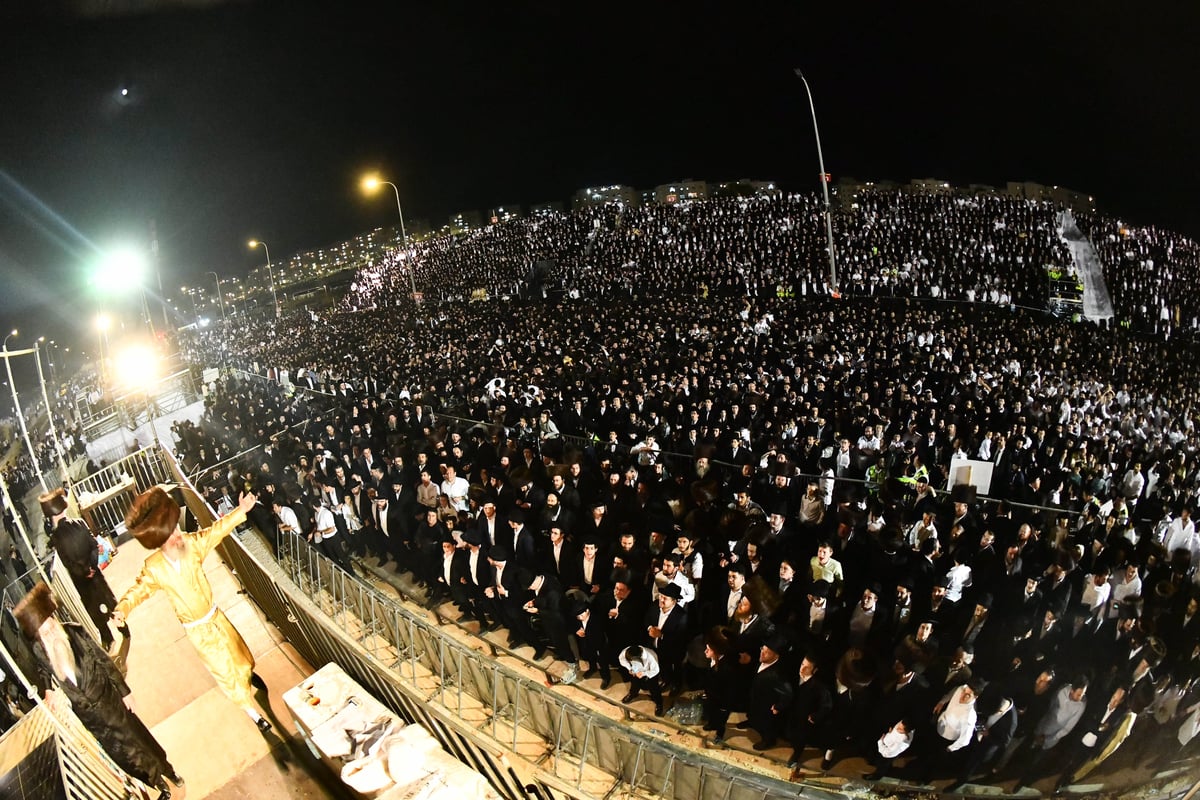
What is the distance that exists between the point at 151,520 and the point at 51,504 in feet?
8.05

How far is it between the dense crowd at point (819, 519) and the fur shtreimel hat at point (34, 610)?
153 inches

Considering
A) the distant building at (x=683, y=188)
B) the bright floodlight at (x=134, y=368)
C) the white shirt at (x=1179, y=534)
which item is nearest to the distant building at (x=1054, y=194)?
the white shirt at (x=1179, y=534)

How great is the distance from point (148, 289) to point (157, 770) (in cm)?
2467

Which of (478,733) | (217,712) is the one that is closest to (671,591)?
(478,733)

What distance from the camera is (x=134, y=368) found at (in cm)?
1397

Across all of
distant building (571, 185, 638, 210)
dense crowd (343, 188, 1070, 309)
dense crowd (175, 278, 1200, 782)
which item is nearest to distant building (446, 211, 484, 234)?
distant building (571, 185, 638, 210)

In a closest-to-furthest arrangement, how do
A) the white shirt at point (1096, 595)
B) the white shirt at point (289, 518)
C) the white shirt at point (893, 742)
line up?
the white shirt at point (893, 742) < the white shirt at point (1096, 595) < the white shirt at point (289, 518)

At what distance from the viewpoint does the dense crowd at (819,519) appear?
468 cm

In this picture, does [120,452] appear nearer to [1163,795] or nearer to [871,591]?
[871,591]

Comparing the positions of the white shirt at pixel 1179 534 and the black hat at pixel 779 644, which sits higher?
the black hat at pixel 779 644

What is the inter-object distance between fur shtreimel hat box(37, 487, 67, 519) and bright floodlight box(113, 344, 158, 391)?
689cm

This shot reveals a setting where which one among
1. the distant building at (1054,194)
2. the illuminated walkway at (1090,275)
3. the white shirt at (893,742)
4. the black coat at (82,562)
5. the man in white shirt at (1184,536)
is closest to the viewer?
the white shirt at (893,742)

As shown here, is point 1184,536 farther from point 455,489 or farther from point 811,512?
point 455,489

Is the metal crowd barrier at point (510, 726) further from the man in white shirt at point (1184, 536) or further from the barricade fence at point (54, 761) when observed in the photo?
the man in white shirt at point (1184, 536)
